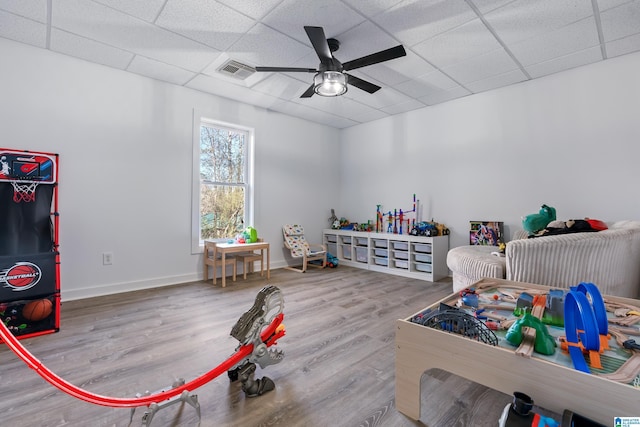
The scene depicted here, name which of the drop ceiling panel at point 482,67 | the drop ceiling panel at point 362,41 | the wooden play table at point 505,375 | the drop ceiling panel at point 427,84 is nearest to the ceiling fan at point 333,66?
the drop ceiling panel at point 362,41

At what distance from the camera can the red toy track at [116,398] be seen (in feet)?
3.41

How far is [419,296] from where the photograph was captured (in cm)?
318

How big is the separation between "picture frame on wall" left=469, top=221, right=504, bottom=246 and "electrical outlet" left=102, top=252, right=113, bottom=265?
4373 millimetres

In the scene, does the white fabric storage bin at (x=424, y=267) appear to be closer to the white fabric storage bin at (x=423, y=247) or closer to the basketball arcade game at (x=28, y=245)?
the white fabric storage bin at (x=423, y=247)

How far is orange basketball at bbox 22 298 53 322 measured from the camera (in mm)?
2156

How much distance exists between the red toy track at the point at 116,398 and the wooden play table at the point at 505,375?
2.42ft

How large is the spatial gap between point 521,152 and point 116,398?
171 inches

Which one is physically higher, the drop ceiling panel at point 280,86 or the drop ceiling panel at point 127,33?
the drop ceiling panel at point 280,86

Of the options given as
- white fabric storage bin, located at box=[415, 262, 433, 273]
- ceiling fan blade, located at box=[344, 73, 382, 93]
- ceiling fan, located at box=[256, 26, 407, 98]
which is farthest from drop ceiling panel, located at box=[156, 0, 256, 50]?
white fabric storage bin, located at box=[415, 262, 433, 273]

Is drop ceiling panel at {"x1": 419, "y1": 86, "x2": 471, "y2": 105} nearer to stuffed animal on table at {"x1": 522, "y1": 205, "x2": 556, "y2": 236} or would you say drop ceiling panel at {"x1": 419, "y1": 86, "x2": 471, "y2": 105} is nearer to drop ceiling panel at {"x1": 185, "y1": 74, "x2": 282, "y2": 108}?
stuffed animal on table at {"x1": 522, "y1": 205, "x2": 556, "y2": 236}

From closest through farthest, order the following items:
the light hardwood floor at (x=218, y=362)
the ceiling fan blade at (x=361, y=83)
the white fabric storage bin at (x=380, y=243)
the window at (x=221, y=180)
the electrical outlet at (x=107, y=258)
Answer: the light hardwood floor at (x=218, y=362)
the ceiling fan blade at (x=361, y=83)
the electrical outlet at (x=107, y=258)
the window at (x=221, y=180)
the white fabric storage bin at (x=380, y=243)

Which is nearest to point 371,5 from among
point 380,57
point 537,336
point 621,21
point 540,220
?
point 380,57

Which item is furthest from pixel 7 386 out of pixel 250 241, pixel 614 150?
pixel 614 150

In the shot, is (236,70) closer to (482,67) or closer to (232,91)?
(232,91)
